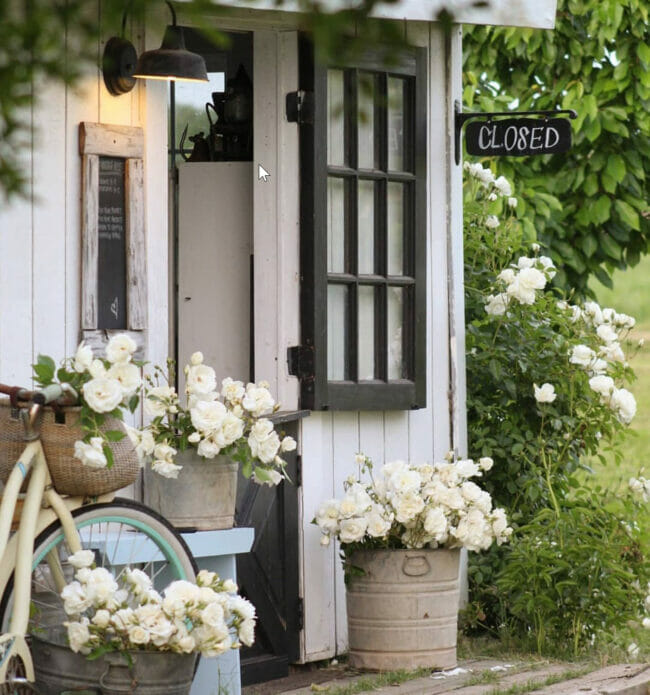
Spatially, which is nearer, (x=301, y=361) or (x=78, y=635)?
(x=78, y=635)

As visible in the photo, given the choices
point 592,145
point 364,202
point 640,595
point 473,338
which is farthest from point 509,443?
point 592,145

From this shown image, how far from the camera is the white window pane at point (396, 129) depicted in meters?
6.34

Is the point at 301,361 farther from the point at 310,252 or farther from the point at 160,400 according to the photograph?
the point at 160,400

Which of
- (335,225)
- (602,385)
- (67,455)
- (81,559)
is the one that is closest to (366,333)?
(335,225)

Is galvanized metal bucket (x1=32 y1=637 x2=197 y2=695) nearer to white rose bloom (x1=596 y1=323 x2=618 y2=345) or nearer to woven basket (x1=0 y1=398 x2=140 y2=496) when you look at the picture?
woven basket (x1=0 y1=398 x2=140 y2=496)

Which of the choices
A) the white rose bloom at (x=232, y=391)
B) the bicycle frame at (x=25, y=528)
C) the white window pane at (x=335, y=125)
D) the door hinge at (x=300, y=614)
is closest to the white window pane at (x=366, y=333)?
the white window pane at (x=335, y=125)

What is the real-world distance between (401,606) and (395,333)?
124cm

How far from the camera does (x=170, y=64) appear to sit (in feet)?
16.9

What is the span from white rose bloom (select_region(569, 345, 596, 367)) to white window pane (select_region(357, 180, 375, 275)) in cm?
108

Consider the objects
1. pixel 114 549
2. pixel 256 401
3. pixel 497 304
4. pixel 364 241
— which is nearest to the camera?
pixel 114 549

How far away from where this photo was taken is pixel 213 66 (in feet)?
24.0

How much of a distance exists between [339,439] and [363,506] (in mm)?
486

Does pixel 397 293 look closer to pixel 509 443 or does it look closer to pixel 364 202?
pixel 364 202

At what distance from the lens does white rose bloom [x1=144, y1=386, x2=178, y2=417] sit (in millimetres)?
5062
